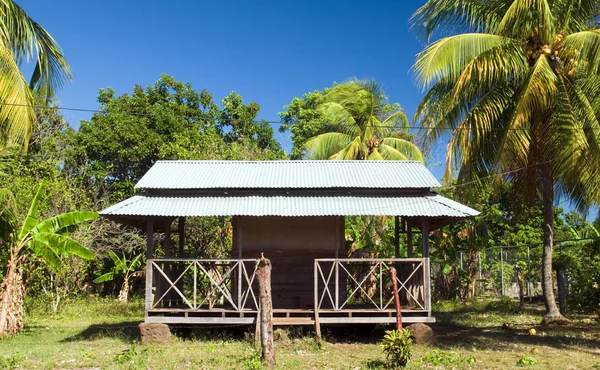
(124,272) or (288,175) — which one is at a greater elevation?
(288,175)

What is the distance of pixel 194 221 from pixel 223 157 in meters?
2.79

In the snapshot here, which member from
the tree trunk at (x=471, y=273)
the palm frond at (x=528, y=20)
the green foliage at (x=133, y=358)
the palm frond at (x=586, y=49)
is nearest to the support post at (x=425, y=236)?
the palm frond at (x=528, y=20)

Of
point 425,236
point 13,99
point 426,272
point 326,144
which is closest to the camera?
point 13,99

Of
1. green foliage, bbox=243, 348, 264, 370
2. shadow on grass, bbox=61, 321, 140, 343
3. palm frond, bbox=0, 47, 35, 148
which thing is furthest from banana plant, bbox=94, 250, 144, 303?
green foliage, bbox=243, 348, 264, 370

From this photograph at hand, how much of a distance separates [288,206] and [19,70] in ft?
17.9

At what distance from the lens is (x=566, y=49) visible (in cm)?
1327

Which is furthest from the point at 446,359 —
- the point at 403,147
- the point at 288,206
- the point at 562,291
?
→ the point at 403,147

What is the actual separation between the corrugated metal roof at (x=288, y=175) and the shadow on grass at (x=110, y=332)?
10.7 ft

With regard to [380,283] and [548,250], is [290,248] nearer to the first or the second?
[380,283]

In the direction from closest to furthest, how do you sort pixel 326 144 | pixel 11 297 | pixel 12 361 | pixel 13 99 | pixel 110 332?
pixel 12 361 < pixel 13 99 < pixel 11 297 < pixel 110 332 < pixel 326 144

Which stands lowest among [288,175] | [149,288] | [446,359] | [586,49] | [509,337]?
[446,359]

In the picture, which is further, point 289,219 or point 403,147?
point 403,147

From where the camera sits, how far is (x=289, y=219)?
14000 mm

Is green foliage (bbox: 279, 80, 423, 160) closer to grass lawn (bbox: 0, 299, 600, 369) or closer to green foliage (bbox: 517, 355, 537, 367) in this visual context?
grass lawn (bbox: 0, 299, 600, 369)
